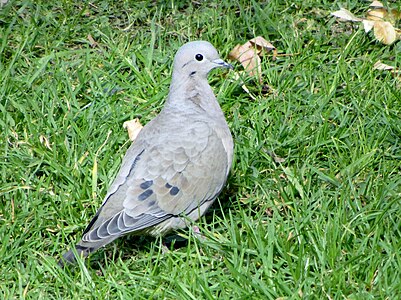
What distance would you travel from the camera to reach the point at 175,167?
5094mm

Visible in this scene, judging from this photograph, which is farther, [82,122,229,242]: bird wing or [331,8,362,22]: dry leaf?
[331,8,362,22]: dry leaf

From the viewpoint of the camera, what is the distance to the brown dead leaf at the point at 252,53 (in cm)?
632

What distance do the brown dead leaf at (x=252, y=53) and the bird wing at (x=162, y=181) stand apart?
116cm

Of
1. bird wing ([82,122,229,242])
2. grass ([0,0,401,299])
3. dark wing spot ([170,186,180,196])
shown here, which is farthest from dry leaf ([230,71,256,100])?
dark wing spot ([170,186,180,196])

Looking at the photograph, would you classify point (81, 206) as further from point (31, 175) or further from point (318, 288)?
point (318, 288)

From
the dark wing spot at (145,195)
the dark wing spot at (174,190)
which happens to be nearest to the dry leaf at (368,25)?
the dark wing spot at (174,190)

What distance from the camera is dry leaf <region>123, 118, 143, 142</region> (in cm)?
586

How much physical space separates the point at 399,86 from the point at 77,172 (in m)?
2.18

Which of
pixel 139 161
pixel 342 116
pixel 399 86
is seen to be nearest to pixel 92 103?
pixel 139 161

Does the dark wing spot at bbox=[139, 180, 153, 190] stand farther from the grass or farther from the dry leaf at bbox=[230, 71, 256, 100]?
the dry leaf at bbox=[230, 71, 256, 100]

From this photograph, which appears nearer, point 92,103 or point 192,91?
point 192,91

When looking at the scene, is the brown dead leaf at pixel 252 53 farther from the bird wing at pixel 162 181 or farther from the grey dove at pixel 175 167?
the bird wing at pixel 162 181

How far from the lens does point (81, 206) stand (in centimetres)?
537

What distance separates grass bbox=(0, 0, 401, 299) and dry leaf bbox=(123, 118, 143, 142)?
55 millimetres
